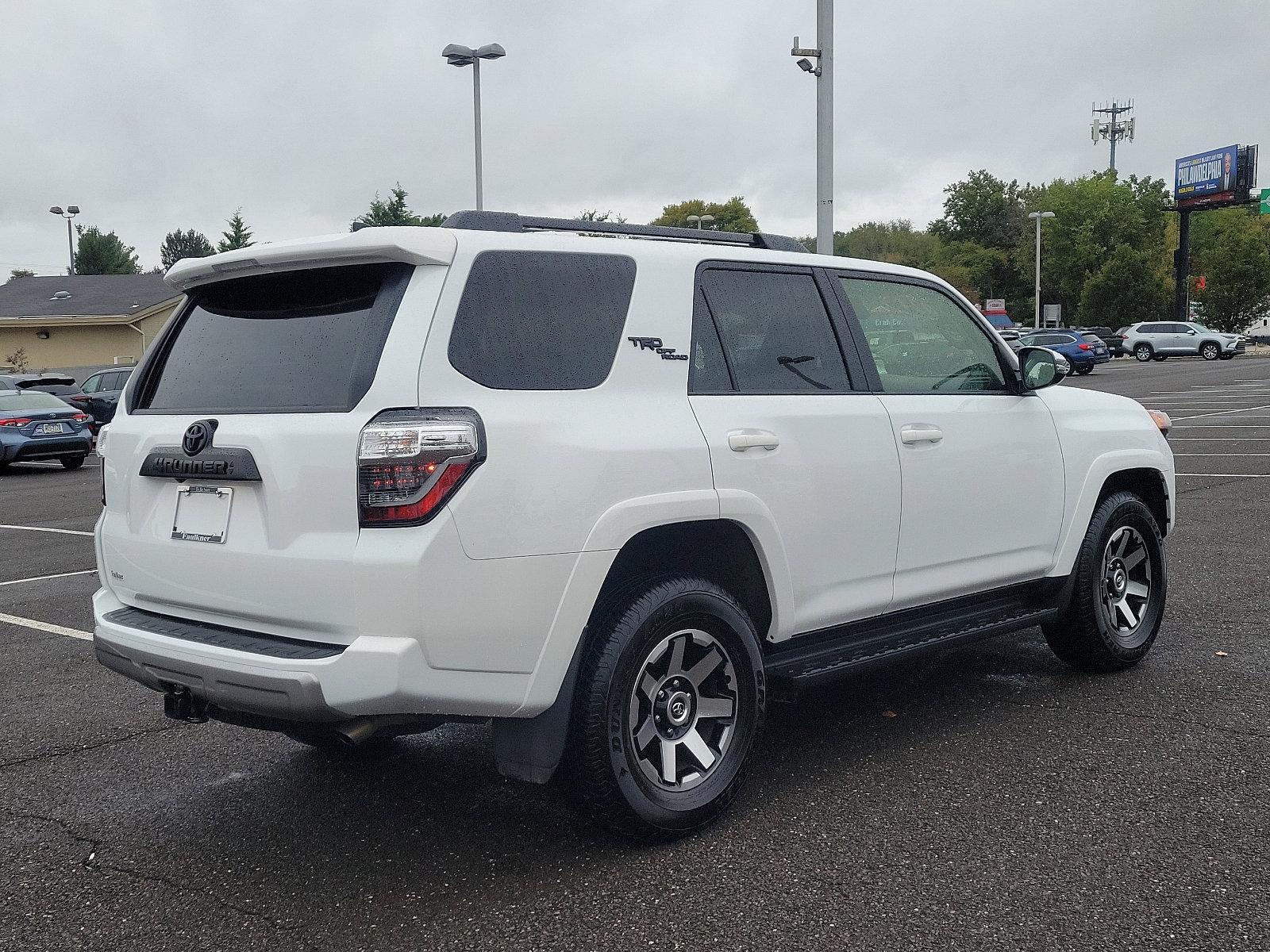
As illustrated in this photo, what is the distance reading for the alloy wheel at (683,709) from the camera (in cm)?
374

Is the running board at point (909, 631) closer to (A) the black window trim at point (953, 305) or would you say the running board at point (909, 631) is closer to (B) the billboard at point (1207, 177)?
(A) the black window trim at point (953, 305)

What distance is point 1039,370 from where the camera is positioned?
5215mm

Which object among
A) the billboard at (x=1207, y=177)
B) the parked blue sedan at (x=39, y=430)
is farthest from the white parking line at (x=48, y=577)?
the billboard at (x=1207, y=177)

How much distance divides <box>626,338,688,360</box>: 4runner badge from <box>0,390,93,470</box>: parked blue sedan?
60.2 feet

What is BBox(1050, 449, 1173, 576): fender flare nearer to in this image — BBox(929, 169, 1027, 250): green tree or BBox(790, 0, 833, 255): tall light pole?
BBox(790, 0, 833, 255): tall light pole

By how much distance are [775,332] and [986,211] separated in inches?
4184

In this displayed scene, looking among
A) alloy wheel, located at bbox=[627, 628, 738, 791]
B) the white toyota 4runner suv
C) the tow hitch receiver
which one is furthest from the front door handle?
the tow hitch receiver

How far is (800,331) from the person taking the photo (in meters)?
4.43

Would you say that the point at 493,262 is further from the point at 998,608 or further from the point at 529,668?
the point at 998,608

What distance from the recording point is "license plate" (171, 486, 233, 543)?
3547mm

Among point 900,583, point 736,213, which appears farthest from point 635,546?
point 736,213

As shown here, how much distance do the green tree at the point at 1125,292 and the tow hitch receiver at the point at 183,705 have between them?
77.9m

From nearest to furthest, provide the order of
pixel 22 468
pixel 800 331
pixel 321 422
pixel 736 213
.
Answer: pixel 321 422 → pixel 800 331 → pixel 22 468 → pixel 736 213

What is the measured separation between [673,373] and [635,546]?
1.86ft
